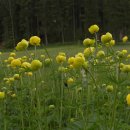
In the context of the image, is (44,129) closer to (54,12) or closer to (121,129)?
(121,129)

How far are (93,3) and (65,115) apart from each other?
37.3m

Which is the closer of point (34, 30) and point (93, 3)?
point (93, 3)

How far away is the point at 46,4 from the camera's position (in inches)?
1572

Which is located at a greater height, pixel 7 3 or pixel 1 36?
pixel 7 3

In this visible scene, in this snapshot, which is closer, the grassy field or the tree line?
the grassy field

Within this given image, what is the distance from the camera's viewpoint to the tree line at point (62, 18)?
39.9 metres

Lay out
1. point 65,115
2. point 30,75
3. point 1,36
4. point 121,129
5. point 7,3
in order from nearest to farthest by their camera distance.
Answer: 1. point 121,129
2. point 30,75
3. point 65,115
4. point 7,3
5. point 1,36

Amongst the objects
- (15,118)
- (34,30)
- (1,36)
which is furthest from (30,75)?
(1,36)

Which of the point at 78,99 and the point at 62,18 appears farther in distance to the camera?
the point at 62,18

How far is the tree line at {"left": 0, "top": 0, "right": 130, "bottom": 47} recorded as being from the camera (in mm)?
39938

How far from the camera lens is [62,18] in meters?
41.0

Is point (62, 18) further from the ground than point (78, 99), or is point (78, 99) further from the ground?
point (78, 99)

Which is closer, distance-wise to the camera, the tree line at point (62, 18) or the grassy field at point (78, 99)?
the grassy field at point (78, 99)

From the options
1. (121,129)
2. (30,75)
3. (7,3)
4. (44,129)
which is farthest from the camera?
(7,3)
